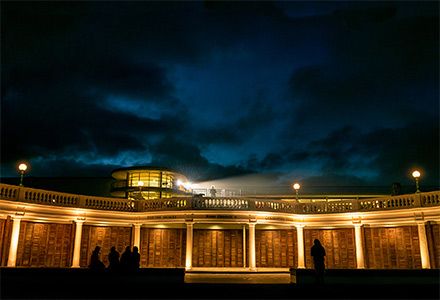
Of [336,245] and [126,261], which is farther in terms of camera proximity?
[336,245]

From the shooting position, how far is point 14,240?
2133 centimetres

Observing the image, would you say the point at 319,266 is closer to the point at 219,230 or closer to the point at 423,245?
the point at 423,245

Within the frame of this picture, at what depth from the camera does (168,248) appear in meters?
27.1

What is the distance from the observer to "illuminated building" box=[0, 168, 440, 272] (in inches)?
893

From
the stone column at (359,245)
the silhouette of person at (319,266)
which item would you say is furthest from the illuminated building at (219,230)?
the silhouette of person at (319,266)

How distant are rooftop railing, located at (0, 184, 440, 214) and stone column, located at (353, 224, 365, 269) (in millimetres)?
1287

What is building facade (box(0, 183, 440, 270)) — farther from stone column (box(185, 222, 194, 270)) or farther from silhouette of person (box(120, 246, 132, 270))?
silhouette of person (box(120, 246, 132, 270))

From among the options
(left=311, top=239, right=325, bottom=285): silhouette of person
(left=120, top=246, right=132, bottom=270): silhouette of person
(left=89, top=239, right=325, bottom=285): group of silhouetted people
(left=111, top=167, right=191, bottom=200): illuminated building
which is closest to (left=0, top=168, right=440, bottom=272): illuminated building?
(left=89, top=239, right=325, bottom=285): group of silhouetted people

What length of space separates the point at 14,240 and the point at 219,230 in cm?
1303

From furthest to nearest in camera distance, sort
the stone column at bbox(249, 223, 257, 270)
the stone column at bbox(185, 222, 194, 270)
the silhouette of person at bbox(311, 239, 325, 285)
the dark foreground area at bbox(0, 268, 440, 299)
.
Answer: the stone column at bbox(185, 222, 194, 270), the stone column at bbox(249, 223, 257, 270), the silhouette of person at bbox(311, 239, 325, 285), the dark foreground area at bbox(0, 268, 440, 299)

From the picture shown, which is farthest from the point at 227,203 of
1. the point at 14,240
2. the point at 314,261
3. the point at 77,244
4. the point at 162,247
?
the point at 14,240

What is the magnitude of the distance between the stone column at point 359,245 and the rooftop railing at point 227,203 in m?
1.29

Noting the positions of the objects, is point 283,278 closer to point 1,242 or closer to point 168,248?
point 168,248

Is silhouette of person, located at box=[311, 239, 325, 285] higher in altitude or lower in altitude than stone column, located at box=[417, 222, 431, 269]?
lower
